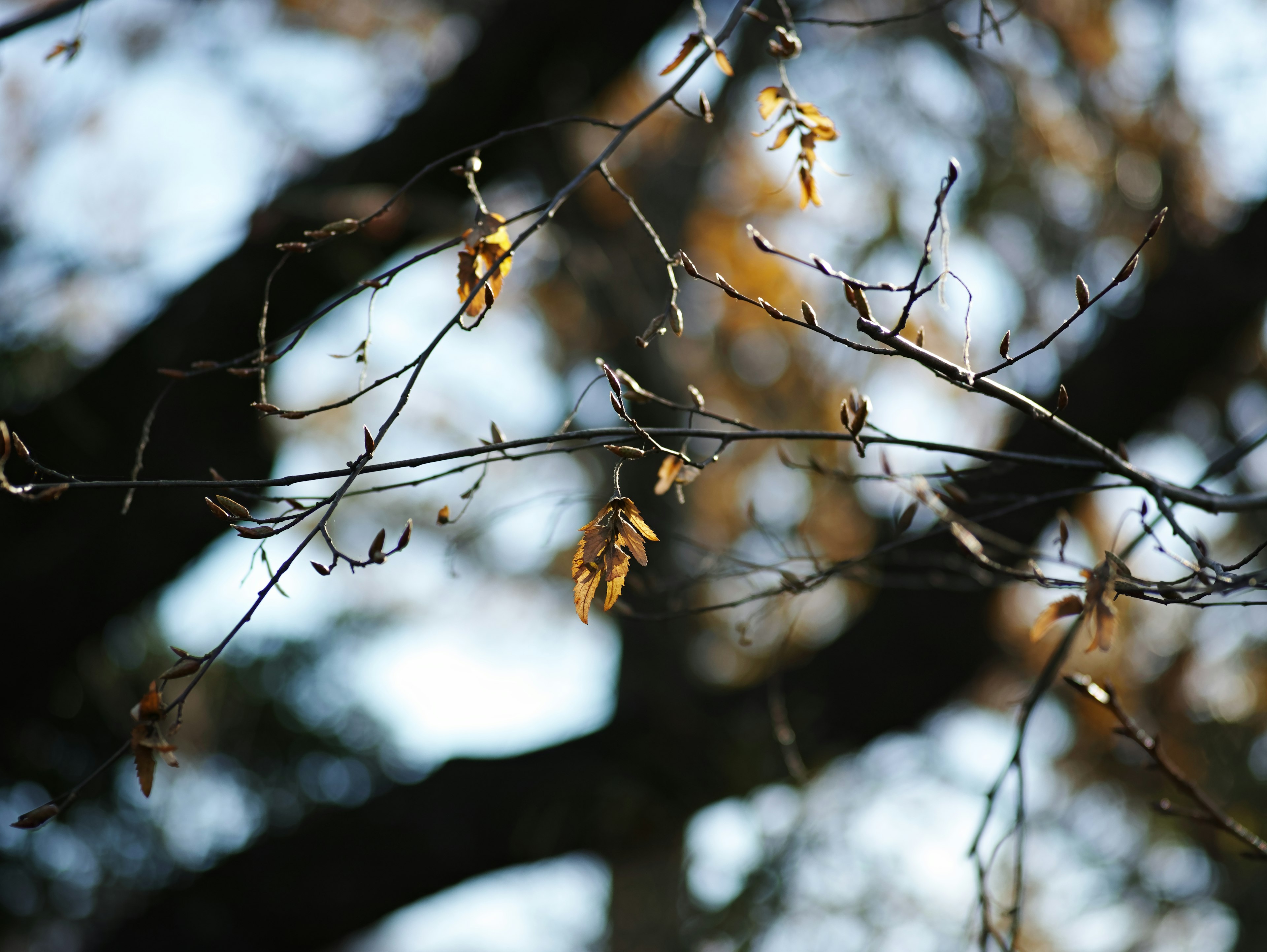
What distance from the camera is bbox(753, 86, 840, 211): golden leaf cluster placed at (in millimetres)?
929

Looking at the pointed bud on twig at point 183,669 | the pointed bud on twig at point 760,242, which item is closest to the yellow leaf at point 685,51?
the pointed bud on twig at point 760,242

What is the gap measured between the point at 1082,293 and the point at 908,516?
0.27 m

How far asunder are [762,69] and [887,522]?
80.8 inches

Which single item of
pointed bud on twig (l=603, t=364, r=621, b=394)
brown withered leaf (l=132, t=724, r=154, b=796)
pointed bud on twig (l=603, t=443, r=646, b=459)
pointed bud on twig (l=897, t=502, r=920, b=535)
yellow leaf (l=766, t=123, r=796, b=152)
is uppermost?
yellow leaf (l=766, t=123, r=796, b=152)

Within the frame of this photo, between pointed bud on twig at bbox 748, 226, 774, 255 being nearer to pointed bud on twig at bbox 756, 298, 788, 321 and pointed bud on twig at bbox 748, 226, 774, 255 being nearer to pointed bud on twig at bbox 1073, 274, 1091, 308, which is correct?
pointed bud on twig at bbox 756, 298, 788, 321

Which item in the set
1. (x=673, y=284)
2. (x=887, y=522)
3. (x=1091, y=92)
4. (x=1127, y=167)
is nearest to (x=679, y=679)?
(x=887, y=522)

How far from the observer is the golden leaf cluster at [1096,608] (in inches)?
25.5

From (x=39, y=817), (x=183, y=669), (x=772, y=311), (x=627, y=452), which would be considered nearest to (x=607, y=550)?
(x=627, y=452)

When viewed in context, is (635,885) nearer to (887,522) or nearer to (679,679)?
(679,679)

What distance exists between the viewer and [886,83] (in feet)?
12.2

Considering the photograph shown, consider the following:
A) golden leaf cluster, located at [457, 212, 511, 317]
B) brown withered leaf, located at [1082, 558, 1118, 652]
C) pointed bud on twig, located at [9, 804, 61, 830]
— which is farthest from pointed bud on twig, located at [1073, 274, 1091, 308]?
pointed bud on twig, located at [9, 804, 61, 830]

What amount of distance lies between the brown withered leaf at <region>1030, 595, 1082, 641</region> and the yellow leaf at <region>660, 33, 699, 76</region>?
615mm

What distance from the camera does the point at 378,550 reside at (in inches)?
27.1

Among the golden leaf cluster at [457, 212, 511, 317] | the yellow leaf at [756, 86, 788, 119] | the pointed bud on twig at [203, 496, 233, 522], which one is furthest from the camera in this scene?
the yellow leaf at [756, 86, 788, 119]
